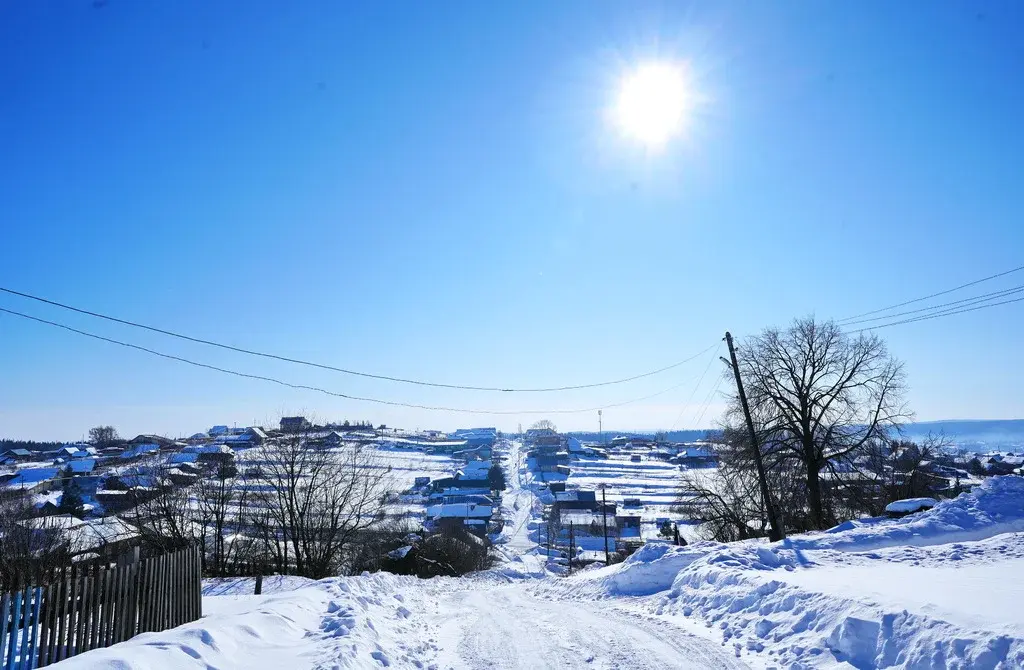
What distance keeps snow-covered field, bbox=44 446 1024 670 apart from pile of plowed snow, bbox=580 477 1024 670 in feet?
0.09

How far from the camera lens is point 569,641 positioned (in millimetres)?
7953

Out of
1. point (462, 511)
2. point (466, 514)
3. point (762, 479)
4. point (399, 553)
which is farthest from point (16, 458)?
point (762, 479)

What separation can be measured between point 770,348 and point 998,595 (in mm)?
21587

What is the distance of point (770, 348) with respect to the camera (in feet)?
86.7

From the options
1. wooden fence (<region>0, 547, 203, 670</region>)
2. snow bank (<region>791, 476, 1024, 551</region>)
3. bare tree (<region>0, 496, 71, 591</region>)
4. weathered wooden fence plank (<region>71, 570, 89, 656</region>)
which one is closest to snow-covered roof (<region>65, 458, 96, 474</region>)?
bare tree (<region>0, 496, 71, 591</region>)

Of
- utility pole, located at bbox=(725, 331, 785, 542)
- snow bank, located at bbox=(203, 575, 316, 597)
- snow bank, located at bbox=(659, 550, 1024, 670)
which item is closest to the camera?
snow bank, located at bbox=(659, 550, 1024, 670)

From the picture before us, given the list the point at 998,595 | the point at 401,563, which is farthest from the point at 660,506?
the point at 998,595

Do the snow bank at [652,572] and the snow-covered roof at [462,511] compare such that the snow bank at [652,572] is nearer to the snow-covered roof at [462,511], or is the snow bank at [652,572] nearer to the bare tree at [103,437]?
the snow-covered roof at [462,511]

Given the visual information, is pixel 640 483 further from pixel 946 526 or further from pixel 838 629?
pixel 838 629

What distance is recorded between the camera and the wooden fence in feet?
21.4

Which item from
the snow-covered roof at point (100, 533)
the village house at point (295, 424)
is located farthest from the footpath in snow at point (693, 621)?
the snow-covered roof at point (100, 533)

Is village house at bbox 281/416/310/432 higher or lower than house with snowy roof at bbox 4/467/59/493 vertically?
higher

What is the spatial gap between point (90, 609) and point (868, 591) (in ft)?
39.6

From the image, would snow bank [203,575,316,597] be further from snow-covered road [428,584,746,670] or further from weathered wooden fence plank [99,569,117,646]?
weathered wooden fence plank [99,569,117,646]
